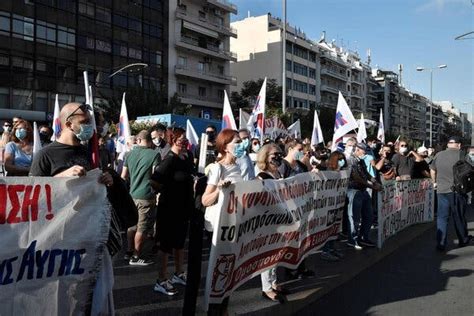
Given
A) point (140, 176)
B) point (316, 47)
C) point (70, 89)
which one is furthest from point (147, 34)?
point (140, 176)

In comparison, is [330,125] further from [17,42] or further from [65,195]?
[65,195]

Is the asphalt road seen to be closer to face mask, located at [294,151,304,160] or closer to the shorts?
face mask, located at [294,151,304,160]

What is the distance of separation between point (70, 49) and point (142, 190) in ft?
126

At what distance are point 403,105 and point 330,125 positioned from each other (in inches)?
3175

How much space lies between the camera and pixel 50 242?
3066 mm

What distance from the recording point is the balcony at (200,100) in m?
52.7

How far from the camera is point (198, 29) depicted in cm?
5481

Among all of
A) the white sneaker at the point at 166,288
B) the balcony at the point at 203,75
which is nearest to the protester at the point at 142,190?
the white sneaker at the point at 166,288

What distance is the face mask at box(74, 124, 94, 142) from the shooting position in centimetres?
349

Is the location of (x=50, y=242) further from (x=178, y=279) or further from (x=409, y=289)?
(x=409, y=289)

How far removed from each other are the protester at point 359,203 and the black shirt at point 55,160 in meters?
5.04

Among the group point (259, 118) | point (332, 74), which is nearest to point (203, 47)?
point (332, 74)

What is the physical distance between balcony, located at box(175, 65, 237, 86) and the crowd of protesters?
43.3 m

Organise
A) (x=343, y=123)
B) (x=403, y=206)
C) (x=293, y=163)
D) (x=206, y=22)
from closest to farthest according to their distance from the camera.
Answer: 1. (x=293, y=163)
2. (x=403, y=206)
3. (x=343, y=123)
4. (x=206, y=22)
